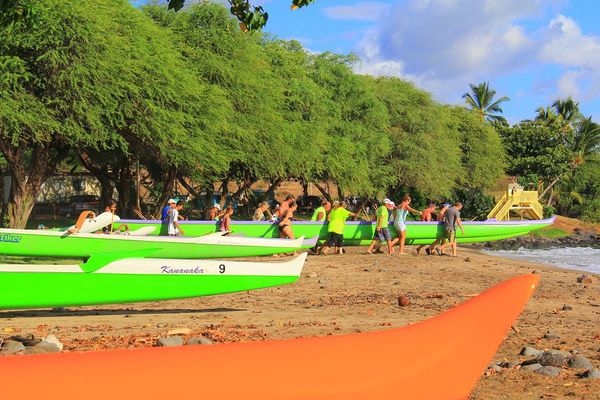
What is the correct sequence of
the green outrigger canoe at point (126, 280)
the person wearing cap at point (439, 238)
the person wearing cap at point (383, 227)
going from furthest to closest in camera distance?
the person wearing cap at point (439, 238) → the person wearing cap at point (383, 227) → the green outrigger canoe at point (126, 280)

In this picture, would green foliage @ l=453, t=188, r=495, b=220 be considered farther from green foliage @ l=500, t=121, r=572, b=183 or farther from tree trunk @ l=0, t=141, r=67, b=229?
tree trunk @ l=0, t=141, r=67, b=229

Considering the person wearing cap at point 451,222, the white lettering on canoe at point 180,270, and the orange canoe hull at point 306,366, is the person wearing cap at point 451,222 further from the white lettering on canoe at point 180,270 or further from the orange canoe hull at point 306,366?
the orange canoe hull at point 306,366

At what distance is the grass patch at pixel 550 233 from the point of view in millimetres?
44188

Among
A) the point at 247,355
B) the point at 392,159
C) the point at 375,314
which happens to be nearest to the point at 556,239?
the point at 392,159

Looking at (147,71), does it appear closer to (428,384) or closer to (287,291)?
(287,291)

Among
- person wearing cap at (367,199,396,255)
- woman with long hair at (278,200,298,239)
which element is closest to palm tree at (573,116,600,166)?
person wearing cap at (367,199,396,255)

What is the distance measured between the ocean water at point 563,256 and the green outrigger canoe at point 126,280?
642 inches

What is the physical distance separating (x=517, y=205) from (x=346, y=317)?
35006 millimetres

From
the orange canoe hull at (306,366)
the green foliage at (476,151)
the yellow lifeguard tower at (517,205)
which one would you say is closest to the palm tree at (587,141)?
the green foliage at (476,151)

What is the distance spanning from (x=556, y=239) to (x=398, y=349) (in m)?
40.8

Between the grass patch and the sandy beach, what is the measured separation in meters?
29.4

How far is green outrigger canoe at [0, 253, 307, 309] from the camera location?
8891 millimetres

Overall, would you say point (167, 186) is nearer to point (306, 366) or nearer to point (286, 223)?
point (286, 223)

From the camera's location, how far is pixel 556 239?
41.7 meters
